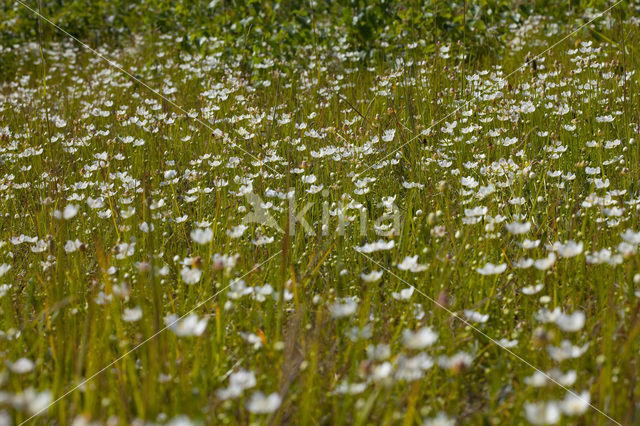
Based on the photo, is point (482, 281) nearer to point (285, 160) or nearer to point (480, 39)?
point (285, 160)

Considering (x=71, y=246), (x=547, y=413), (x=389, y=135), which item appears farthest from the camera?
(x=389, y=135)

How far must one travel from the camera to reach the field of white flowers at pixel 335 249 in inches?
61.0

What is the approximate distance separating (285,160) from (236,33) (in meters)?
3.18

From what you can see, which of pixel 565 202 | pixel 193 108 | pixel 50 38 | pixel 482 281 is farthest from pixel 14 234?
pixel 50 38

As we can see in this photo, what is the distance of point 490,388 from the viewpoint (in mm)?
1646

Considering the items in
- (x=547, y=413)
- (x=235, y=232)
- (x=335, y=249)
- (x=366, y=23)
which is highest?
(x=366, y=23)

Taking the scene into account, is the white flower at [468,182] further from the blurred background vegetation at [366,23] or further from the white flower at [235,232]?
the blurred background vegetation at [366,23]

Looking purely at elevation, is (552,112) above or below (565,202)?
above
